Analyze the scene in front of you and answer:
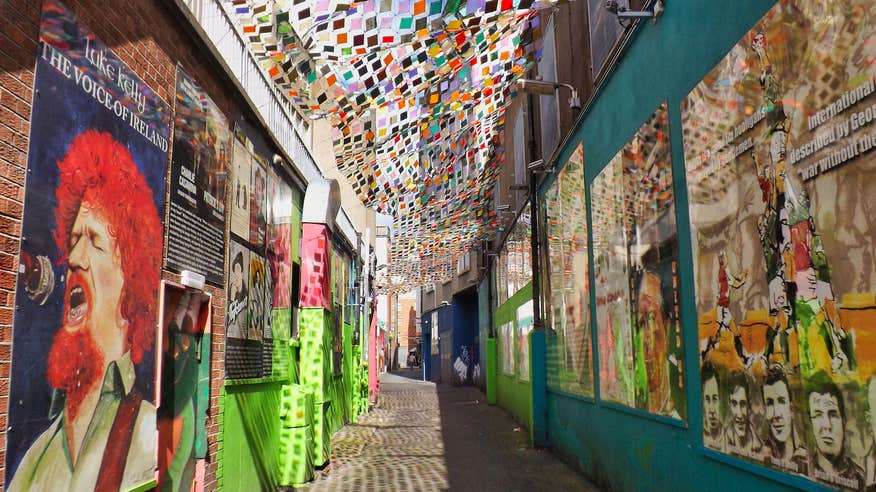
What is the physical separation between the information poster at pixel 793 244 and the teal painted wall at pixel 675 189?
15 centimetres

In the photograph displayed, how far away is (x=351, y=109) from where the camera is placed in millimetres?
7719

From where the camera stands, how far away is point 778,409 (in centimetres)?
385

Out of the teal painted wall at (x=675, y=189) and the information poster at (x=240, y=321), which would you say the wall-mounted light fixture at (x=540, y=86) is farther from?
the information poster at (x=240, y=321)

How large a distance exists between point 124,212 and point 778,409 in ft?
12.4

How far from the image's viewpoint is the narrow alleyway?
27.5ft

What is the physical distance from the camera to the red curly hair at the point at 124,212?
3.31 meters

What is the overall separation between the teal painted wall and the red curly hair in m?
3.68

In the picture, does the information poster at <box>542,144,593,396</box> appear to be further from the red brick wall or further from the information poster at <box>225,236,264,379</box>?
the red brick wall

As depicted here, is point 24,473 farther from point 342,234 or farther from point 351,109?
point 342,234

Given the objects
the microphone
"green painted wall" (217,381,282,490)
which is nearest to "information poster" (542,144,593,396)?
"green painted wall" (217,381,282,490)

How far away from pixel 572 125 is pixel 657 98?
3.73 metres

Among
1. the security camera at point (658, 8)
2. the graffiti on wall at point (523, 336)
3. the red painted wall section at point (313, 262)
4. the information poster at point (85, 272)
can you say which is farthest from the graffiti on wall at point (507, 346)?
the information poster at point (85, 272)

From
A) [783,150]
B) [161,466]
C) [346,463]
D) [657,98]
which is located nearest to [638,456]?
[657,98]

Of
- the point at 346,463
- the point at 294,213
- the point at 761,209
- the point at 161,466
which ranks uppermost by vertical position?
the point at 294,213
